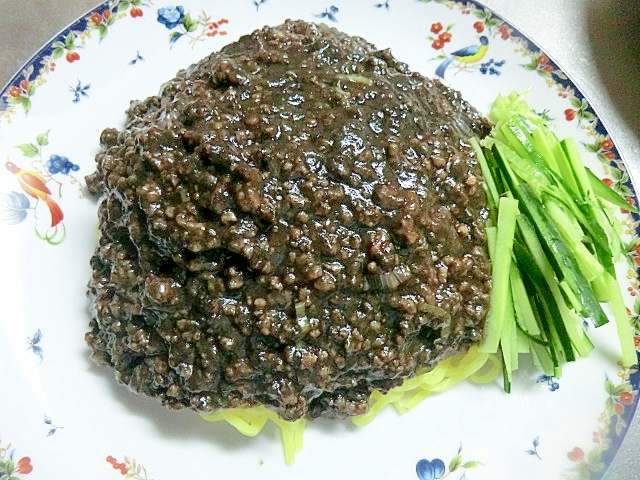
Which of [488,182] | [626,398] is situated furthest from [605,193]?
Answer: [626,398]

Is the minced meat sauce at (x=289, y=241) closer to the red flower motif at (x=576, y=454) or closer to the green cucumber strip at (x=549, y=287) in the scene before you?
the green cucumber strip at (x=549, y=287)

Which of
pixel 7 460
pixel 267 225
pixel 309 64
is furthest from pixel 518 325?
pixel 7 460

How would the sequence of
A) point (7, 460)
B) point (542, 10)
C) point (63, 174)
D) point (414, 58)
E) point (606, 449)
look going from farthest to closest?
point (542, 10) < point (414, 58) < point (63, 174) < point (606, 449) < point (7, 460)

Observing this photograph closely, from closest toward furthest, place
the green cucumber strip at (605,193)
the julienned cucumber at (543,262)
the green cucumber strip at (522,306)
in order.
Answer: the julienned cucumber at (543,262), the green cucumber strip at (522,306), the green cucumber strip at (605,193)

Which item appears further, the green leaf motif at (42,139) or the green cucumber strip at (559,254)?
the green leaf motif at (42,139)

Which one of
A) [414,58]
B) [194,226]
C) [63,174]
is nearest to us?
[194,226]

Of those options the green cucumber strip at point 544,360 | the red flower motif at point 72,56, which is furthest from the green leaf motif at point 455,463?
the red flower motif at point 72,56

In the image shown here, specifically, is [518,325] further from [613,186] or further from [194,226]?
[194,226]

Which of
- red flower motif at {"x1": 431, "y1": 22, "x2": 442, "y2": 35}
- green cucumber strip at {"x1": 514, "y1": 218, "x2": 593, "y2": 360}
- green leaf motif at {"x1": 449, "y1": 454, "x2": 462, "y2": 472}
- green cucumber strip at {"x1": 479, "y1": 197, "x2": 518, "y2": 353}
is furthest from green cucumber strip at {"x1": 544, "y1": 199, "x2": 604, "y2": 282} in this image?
red flower motif at {"x1": 431, "y1": 22, "x2": 442, "y2": 35}
